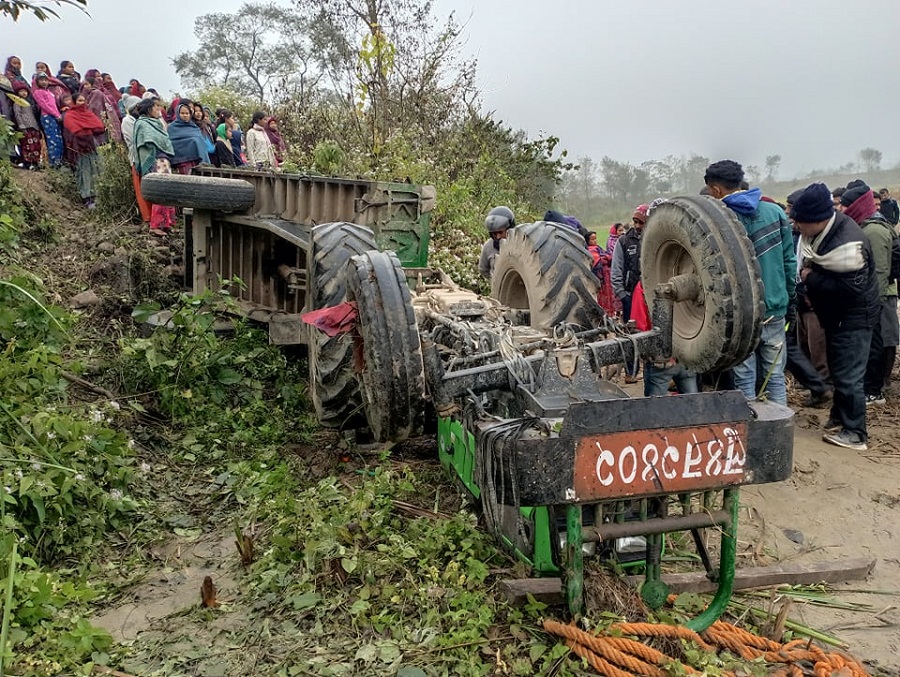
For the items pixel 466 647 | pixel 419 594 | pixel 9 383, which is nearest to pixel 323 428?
pixel 9 383

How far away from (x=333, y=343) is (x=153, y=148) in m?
5.68

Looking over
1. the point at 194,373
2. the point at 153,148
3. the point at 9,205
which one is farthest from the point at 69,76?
the point at 194,373

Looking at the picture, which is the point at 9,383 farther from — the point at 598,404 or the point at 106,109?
the point at 106,109

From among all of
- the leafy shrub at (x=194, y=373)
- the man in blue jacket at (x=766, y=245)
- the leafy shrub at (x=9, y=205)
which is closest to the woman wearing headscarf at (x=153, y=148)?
the leafy shrub at (x=9, y=205)

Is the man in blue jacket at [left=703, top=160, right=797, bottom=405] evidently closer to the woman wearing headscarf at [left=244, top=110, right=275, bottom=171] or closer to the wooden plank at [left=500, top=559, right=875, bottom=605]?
the wooden plank at [left=500, top=559, right=875, bottom=605]

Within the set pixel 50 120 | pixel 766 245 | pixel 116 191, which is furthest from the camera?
pixel 50 120

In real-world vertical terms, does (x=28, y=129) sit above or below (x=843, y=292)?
above

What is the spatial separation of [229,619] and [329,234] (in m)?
2.66

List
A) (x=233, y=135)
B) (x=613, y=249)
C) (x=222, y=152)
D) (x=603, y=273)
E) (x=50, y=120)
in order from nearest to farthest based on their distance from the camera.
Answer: (x=613, y=249) → (x=603, y=273) → (x=50, y=120) → (x=222, y=152) → (x=233, y=135)

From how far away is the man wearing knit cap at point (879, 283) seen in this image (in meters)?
6.04

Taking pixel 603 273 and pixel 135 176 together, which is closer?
pixel 603 273

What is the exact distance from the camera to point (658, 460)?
2.62 meters

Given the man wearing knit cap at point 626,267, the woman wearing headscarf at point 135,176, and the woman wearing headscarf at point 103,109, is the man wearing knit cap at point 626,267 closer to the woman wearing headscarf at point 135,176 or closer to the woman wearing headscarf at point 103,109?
the woman wearing headscarf at point 135,176

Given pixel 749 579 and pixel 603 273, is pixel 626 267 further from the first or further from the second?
pixel 749 579
